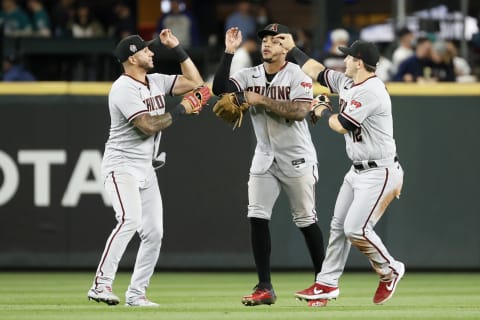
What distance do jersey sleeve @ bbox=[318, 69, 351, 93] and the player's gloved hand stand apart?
886 mm

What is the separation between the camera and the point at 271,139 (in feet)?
30.6

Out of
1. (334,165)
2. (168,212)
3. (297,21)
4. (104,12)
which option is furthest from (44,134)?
(297,21)

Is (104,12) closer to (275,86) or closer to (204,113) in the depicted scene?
(204,113)

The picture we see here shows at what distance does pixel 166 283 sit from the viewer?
471 inches

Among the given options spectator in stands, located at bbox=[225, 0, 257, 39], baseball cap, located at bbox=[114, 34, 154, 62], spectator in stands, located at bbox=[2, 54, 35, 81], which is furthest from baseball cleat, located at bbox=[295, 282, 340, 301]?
spectator in stands, located at bbox=[225, 0, 257, 39]

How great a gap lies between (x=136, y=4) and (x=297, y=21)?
9.42 feet

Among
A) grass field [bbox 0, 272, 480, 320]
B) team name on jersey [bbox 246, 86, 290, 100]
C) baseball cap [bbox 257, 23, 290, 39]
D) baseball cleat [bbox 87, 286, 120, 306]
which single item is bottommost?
grass field [bbox 0, 272, 480, 320]

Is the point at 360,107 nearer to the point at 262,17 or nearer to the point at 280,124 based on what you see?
the point at 280,124

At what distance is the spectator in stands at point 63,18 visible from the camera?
16906 millimetres

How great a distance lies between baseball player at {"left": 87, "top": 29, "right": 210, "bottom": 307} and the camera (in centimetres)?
904

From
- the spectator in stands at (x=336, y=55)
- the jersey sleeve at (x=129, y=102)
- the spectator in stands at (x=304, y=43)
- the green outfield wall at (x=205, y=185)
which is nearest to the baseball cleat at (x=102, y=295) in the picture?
the jersey sleeve at (x=129, y=102)

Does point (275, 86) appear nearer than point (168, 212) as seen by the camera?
Yes

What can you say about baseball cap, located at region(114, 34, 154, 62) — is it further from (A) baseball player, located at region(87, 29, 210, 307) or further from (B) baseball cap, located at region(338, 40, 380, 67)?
(B) baseball cap, located at region(338, 40, 380, 67)

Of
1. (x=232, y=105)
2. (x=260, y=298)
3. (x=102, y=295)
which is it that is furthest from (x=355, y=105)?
(x=102, y=295)
